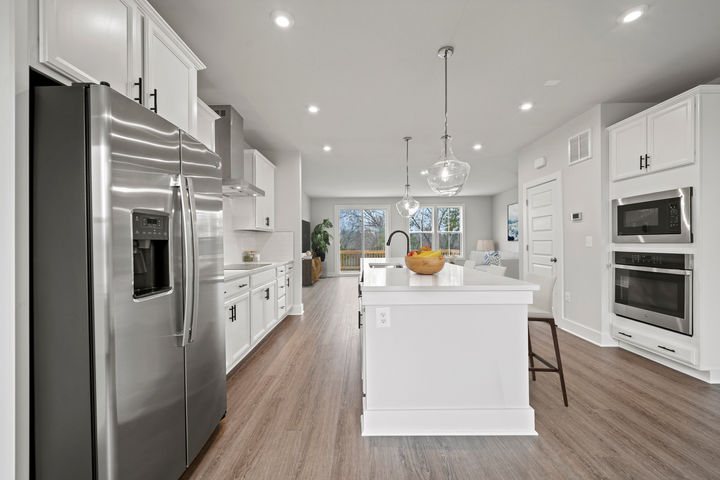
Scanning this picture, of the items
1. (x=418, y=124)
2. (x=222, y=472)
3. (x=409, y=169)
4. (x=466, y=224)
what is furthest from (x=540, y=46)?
(x=466, y=224)

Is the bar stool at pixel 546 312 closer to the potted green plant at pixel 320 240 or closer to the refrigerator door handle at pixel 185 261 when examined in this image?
the refrigerator door handle at pixel 185 261

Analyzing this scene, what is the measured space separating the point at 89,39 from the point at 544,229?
4.85 metres

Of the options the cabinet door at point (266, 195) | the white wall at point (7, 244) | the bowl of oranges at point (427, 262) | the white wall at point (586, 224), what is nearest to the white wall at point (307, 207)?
the cabinet door at point (266, 195)

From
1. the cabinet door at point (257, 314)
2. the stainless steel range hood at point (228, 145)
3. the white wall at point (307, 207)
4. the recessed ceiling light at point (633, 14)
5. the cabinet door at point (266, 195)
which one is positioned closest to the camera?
the recessed ceiling light at point (633, 14)

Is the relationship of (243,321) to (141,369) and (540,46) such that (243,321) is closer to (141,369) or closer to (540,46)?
Result: (141,369)

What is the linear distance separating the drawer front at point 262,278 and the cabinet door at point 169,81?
156 centimetres

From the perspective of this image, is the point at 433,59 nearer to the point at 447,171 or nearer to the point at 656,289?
the point at 447,171

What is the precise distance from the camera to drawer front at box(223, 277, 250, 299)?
2.61 meters

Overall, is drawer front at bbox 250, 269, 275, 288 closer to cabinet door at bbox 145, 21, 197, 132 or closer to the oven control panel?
cabinet door at bbox 145, 21, 197, 132

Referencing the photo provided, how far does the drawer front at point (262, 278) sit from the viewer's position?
326 cm

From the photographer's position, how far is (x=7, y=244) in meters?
1.02

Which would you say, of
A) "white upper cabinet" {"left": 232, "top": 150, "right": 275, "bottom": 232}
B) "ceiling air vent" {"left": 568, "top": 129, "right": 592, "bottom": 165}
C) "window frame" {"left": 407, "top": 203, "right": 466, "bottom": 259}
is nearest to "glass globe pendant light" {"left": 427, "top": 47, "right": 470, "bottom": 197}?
"ceiling air vent" {"left": 568, "top": 129, "right": 592, "bottom": 165}

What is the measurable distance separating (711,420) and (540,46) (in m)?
2.74

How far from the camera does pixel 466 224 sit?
10.6 metres
